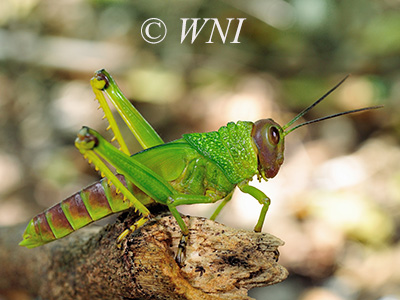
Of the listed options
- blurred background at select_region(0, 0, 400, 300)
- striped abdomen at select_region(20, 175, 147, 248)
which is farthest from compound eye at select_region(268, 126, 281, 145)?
blurred background at select_region(0, 0, 400, 300)

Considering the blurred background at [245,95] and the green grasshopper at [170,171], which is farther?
the blurred background at [245,95]

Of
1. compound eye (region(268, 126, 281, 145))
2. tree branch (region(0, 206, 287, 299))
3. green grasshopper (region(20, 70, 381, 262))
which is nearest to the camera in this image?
tree branch (region(0, 206, 287, 299))

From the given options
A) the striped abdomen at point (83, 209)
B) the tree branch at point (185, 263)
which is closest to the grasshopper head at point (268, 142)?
the tree branch at point (185, 263)

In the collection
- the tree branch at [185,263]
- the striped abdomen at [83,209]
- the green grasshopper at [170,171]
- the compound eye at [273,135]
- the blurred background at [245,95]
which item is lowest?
the tree branch at [185,263]

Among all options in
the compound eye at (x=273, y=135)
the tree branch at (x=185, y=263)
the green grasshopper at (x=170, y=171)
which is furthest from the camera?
the compound eye at (x=273, y=135)

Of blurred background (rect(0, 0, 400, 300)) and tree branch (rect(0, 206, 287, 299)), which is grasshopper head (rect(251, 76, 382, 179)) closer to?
tree branch (rect(0, 206, 287, 299))

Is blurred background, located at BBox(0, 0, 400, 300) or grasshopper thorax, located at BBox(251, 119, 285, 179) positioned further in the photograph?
blurred background, located at BBox(0, 0, 400, 300)

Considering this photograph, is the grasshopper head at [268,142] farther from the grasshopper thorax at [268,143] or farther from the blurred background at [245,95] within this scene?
the blurred background at [245,95]

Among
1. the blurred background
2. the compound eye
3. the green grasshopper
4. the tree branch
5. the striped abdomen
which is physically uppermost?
the blurred background

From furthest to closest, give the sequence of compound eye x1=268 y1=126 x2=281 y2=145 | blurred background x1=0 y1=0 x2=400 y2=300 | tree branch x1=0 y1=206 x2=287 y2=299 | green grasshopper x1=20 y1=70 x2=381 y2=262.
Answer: blurred background x1=0 y1=0 x2=400 y2=300, compound eye x1=268 y1=126 x2=281 y2=145, green grasshopper x1=20 y1=70 x2=381 y2=262, tree branch x1=0 y1=206 x2=287 y2=299
